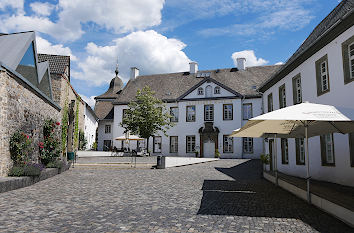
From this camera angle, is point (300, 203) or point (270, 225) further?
point (300, 203)

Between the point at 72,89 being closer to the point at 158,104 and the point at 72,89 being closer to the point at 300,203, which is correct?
the point at 158,104

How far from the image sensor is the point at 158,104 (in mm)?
36812

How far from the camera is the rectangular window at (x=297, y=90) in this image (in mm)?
14956

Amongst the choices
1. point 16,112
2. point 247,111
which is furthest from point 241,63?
point 16,112

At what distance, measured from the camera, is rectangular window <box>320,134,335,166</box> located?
11694mm

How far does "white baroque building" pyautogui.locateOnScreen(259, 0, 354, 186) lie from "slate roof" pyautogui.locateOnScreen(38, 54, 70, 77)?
51.0 feet

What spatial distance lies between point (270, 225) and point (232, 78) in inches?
1299

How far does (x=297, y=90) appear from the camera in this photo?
1521 cm

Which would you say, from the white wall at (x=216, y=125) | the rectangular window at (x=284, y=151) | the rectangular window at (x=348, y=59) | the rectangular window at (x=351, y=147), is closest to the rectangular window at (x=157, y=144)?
the white wall at (x=216, y=125)

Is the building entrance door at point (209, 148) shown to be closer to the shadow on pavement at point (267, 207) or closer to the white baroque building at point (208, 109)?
the white baroque building at point (208, 109)

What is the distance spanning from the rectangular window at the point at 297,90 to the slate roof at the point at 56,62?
16.0 meters

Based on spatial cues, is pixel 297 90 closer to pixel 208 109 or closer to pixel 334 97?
pixel 334 97

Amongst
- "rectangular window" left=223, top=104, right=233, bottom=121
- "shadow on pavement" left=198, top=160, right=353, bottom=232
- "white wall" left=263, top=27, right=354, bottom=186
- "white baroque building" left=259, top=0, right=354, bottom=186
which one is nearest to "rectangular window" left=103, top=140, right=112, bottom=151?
"rectangular window" left=223, top=104, right=233, bottom=121

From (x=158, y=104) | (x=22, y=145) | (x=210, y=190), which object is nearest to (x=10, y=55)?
(x=22, y=145)
